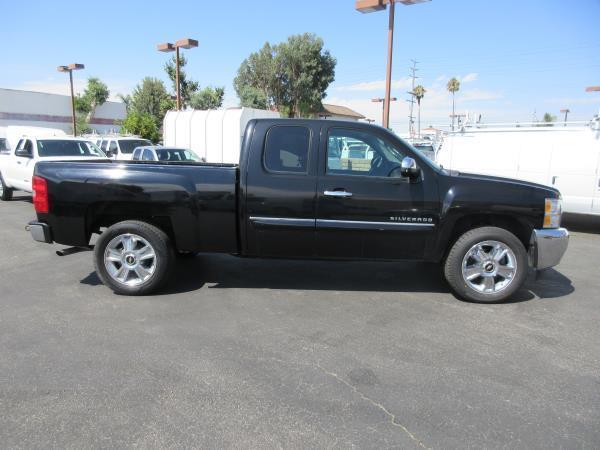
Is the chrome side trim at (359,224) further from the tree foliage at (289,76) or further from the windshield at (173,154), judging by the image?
the tree foliage at (289,76)

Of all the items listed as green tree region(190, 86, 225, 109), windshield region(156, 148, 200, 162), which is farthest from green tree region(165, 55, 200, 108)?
windshield region(156, 148, 200, 162)

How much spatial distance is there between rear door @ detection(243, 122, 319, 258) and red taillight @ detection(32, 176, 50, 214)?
211cm

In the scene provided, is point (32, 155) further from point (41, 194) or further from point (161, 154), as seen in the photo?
point (41, 194)

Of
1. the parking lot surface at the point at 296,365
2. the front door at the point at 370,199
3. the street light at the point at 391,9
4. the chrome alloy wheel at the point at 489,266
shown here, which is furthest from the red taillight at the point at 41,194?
the street light at the point at 391,9

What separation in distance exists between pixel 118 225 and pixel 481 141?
7.85 metres

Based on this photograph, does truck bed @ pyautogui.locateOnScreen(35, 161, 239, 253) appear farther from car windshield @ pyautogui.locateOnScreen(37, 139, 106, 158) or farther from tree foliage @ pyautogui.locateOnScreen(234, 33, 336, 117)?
tree foliage @ pyautogui.locateOnScreen(234, 33, 336, 117)

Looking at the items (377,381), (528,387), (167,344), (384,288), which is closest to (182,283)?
(167,344)

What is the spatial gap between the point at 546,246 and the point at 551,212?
0.36 m

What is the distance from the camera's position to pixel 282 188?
4.63 m

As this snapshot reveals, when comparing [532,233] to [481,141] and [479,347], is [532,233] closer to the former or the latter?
[479,347]

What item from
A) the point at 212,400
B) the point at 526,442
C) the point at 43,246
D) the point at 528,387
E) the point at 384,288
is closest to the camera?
the point at 526,442

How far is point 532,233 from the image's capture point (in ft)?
15.6

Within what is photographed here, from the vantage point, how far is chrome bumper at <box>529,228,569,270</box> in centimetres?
468

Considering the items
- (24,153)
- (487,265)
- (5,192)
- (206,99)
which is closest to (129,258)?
(487,265)
